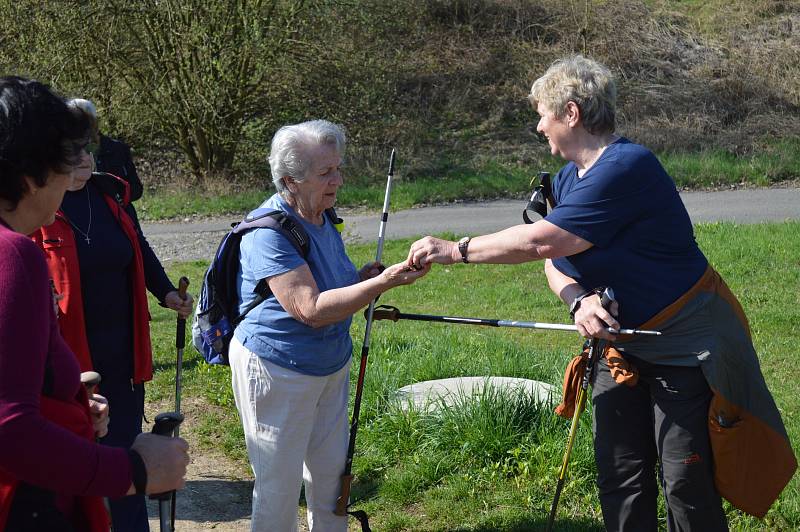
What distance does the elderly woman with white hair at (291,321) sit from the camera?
11.2 feet

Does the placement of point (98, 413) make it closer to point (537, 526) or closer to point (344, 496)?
point (344, 496)

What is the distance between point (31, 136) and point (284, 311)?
1569 mm

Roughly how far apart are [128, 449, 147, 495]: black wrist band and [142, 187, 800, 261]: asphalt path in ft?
34.3

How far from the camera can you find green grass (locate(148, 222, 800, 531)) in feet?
14.4

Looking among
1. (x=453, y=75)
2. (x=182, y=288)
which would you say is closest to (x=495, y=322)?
(x=182, y=288)

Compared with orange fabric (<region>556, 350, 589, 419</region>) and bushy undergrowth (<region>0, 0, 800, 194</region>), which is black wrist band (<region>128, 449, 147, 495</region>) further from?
bushy undergrowth (<region>0, 0, 800, 194</region>)

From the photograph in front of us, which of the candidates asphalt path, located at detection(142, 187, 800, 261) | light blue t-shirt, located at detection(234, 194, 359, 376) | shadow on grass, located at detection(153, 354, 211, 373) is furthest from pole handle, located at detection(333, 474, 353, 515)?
asphalt path, located at detection(142, 187, 800, 261)

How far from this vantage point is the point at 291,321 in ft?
11.4

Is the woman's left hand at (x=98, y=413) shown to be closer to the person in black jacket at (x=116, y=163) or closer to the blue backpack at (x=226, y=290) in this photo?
the blue backpack at (x=226, y=290)

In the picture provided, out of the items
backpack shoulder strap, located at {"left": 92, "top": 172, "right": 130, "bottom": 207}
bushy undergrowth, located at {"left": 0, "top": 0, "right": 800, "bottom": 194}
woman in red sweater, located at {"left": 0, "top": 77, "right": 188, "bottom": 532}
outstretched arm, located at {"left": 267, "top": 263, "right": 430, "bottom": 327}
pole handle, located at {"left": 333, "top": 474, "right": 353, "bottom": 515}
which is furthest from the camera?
bushy undergrowth, located at {"left": 0, "top": 0, "right": 800, "bottom": 194}

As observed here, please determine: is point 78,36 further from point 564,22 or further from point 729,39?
point 729,39

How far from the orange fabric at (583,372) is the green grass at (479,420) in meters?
0.73

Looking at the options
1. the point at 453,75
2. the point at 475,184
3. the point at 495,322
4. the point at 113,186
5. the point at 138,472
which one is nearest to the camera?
the point at 138,472

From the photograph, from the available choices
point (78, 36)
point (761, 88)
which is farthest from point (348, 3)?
point (761, 88)
